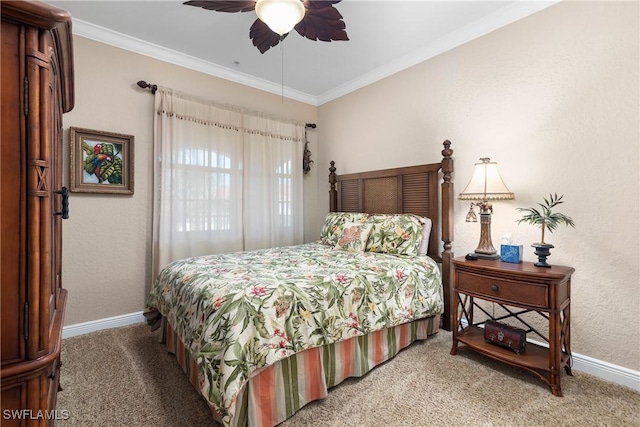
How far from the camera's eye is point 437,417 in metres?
1.51

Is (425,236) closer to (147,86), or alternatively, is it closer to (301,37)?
(301,37)

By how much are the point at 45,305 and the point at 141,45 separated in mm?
2954

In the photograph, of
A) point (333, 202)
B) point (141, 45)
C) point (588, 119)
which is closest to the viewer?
point (588, 119)

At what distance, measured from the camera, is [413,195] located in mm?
2924

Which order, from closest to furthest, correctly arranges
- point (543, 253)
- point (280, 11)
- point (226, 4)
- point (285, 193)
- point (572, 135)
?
point (280, 11) < point (226, 4) < point (543, 253) < point (572, 135) < point (285, 193)

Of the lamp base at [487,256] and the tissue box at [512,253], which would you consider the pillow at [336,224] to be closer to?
the lamp base at [487,256]

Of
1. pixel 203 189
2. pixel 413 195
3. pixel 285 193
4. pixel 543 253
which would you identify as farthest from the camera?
pixel 285 193

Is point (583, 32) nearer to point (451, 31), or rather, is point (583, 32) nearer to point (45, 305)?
point (451, 31)

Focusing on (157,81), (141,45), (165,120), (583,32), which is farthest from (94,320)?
(583,32)

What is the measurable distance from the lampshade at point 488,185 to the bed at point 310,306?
391mm

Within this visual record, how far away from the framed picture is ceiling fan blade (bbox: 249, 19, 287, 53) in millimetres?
1525

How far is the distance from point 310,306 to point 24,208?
1.25 metres

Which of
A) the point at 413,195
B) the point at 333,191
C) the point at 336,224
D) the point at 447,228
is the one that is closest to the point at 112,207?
the point at 336,224

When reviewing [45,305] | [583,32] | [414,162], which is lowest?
[45,305]
